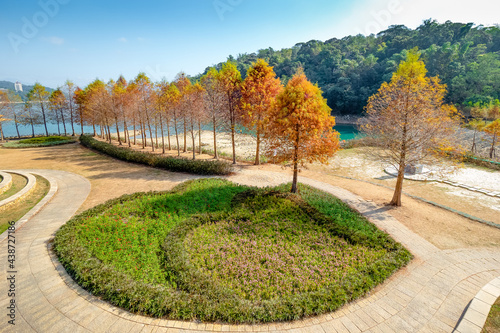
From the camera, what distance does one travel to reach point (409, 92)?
1127 cm

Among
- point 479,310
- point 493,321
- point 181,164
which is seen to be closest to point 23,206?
point 181,164

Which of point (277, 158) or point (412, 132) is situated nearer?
point (412, 132)

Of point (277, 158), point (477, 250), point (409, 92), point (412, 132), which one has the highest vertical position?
point (409, 92)

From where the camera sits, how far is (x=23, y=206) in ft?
36.3

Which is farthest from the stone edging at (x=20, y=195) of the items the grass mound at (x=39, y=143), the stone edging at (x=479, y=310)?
the grass mound at (x=39, y=143)

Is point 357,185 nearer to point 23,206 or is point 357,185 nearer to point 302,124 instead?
point 302,124

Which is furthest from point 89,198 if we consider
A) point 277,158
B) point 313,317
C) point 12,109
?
point 12,109

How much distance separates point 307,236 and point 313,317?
334 centimetres

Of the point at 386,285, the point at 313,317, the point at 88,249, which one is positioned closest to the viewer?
the point at 313,317

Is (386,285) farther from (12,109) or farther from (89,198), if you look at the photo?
(12,109)

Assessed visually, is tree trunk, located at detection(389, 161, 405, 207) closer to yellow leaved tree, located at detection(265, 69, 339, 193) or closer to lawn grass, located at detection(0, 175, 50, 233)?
yellow leaved tree, located at detection(265, 69, 339, 193)

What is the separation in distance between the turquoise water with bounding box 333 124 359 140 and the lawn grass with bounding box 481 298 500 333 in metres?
41.9

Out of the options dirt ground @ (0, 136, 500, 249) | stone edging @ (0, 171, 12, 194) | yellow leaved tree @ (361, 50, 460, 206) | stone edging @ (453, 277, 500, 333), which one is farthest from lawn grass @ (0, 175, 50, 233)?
yellow leaved tree @ (361, 50, 460, 206)

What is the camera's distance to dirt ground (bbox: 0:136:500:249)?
9.69 m
